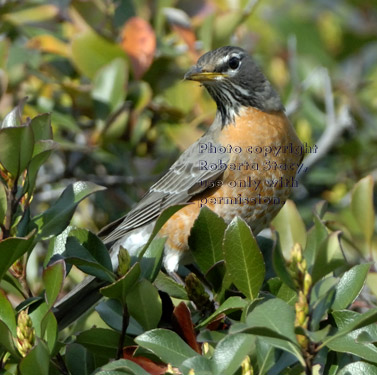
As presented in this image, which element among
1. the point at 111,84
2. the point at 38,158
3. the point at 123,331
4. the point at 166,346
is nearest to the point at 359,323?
the point at 166,346

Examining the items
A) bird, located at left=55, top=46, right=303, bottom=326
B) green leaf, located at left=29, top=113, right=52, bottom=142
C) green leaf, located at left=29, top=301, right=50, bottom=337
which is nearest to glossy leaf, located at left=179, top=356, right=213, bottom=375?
green leaf, located at left=29, top=301, right=50, bottom=337

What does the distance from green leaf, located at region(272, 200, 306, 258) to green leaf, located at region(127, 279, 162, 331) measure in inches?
39.1

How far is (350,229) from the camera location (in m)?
3.81

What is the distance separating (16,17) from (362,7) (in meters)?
3.22

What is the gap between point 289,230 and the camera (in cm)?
342

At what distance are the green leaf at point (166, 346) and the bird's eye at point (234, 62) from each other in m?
2.82

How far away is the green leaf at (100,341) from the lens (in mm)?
2494

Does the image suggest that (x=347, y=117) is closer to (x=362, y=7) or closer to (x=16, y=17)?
(x=362, y=7)

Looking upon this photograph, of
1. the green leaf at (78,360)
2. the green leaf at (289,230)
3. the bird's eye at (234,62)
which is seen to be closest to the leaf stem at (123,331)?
the green leaf at (78,360)

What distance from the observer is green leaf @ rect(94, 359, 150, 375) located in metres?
2.18

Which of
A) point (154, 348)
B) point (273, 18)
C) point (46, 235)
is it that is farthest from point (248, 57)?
point (154, 348)

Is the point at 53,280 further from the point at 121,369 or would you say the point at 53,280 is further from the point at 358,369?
the point at 358,369

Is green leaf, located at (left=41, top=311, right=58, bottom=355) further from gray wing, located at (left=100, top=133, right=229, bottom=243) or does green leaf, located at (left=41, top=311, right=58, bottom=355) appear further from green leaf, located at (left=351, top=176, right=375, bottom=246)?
gray wing, located at (left=100, top=133, right=229, bottom=243)

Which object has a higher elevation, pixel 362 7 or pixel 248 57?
pixel 248 57
